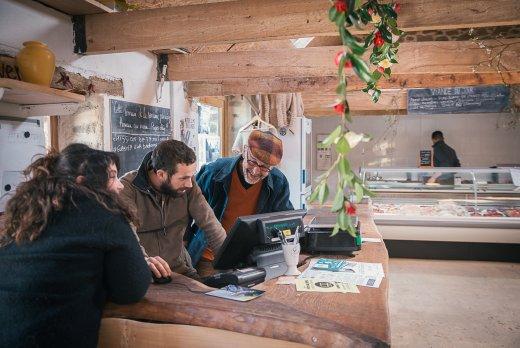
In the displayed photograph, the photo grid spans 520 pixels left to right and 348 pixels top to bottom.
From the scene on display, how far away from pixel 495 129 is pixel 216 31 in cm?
890

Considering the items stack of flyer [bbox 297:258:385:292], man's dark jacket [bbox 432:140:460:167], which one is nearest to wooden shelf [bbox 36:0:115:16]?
stack of flyer [bbox 297:258:385:292]

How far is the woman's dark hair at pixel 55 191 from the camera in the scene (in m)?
1.40

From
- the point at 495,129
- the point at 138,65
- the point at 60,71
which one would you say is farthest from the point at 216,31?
the point at 495,129

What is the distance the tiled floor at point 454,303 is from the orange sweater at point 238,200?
1.77 metres

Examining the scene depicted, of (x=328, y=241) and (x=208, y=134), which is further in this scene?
(x=208, y=134)

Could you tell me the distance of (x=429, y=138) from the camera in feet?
33.4

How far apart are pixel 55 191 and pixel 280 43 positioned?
196 inches

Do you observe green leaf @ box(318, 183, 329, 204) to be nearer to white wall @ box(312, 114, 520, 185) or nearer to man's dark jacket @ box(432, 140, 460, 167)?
man's dark jacket @ box(432, 140, 460, 167)

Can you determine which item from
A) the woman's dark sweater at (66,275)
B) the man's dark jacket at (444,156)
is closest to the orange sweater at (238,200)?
the woman's dark sweater at (66,275)

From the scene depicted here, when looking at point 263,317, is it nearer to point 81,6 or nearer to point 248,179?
point 248,179

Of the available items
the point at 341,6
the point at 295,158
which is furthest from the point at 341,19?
the point at 295,158

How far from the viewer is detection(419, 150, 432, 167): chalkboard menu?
9672 millimetres

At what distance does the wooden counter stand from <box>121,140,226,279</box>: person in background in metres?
0.79

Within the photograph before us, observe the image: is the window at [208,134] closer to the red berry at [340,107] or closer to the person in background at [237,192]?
the person in background at [237,192]
